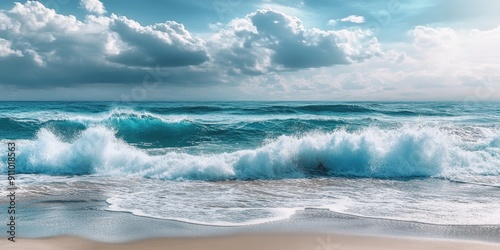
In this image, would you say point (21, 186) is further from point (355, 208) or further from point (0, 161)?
point (355, 208)

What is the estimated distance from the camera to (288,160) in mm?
11867

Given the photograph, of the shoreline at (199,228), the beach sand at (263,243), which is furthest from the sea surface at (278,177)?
the beach sand at (263,243)

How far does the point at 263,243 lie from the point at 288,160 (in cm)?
665

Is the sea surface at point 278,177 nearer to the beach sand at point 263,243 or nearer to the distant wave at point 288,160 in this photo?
the distant wave at point 288,160

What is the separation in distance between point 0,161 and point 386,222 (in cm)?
1057

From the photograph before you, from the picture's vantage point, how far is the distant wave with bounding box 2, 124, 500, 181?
36.4ft

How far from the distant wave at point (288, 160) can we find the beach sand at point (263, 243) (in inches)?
203

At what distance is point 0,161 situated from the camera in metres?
11.4

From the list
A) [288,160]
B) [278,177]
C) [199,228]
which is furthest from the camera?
[288,160]

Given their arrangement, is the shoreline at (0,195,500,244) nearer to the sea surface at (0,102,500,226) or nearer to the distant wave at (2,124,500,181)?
the sea surface at (0,102,500,226)

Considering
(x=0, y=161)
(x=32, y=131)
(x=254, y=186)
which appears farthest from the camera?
(x=32, y=131)

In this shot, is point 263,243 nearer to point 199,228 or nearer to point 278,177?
point 199,228

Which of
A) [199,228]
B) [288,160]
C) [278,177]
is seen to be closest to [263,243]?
[199,228]

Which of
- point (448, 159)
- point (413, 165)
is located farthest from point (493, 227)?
point (448, 159)
